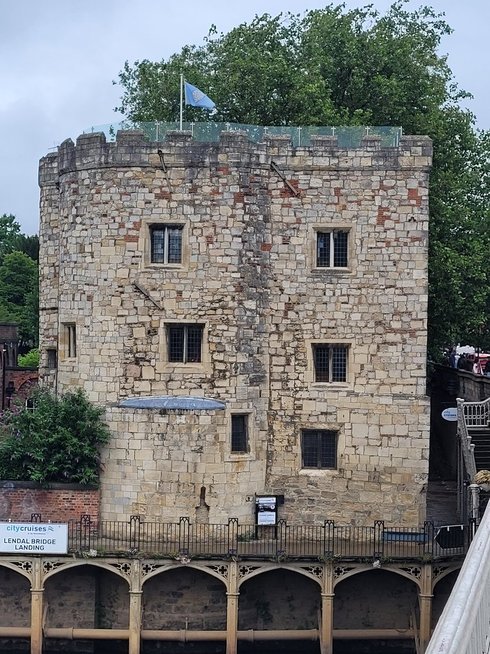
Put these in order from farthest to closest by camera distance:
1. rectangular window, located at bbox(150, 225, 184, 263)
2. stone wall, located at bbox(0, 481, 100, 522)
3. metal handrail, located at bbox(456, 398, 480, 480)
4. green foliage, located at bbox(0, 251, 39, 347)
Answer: green foliage, located at bbox(0, 251, 39, 347) < rectangular window, located at bbox(150, 225, 184, 263) < stone wall, located at bbox(0, 481, 100, 522) < metal handrail, located at bbox(456, 398, 480, 480)

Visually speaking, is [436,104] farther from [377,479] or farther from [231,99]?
[377,479]

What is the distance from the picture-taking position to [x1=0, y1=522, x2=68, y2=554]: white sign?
89.7 ft

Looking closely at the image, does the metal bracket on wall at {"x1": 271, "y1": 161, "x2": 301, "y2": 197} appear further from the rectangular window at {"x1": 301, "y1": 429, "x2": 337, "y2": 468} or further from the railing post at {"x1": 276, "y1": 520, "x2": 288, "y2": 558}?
the railing post at {"x1": 276, "y1": 520, "x2": 288, "y2": 558}

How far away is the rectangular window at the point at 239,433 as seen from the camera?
30.0m

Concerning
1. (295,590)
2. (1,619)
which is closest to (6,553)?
(1,619)

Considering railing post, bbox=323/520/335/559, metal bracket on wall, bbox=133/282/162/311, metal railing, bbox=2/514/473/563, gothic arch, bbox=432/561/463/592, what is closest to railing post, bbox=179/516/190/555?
metal railing, bbox=2/514/473/563

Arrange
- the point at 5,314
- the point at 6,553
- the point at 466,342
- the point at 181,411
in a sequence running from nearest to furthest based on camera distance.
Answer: the point at 6,553 < the point at 181,411 < the point at 466,342 < the point at 5,314

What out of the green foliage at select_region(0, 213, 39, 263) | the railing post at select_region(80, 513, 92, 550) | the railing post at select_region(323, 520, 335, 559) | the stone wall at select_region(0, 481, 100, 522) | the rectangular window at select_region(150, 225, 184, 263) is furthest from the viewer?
the green foliage at select_region(0, 213, 39, 263)

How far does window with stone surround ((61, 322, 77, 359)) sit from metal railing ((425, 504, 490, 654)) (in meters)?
20.6

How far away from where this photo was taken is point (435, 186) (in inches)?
1475

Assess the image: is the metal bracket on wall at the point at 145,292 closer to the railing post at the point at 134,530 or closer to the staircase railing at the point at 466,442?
the railing post at the point at 134,530

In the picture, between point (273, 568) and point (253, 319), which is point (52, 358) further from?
point (273, 568)

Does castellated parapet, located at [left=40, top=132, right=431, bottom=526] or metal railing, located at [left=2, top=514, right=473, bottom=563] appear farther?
castellated parapet, located at [left=40, top=132, right=431, bottom=526]

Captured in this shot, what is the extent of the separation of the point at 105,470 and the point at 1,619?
4523mm
